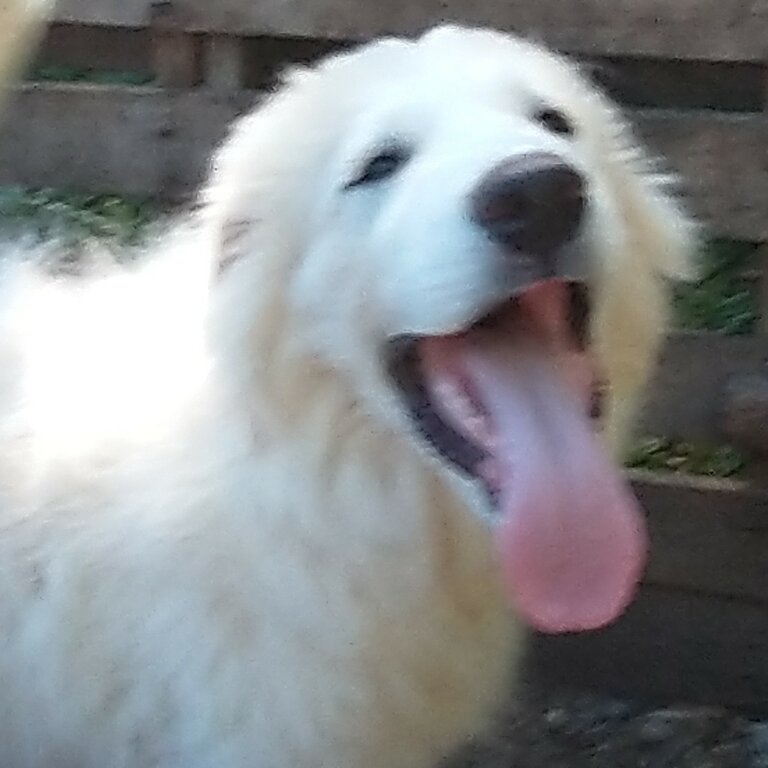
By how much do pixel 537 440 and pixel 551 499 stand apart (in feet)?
0.24

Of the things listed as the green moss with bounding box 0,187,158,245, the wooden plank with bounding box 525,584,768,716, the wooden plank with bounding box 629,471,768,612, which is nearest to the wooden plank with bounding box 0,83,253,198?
the green moss with bounding box 0,187,158,245

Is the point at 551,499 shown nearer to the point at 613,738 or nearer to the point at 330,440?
the point at 330,440

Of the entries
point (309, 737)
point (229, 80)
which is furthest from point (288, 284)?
point (229, 80)

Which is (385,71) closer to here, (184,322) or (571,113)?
(571,113)

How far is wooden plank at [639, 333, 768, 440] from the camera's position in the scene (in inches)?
102

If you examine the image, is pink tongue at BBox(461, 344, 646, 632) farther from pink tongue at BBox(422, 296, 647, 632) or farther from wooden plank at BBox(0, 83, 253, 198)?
wooden plank at BBox(0, 83, 253, 198)

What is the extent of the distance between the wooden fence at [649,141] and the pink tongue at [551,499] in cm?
80

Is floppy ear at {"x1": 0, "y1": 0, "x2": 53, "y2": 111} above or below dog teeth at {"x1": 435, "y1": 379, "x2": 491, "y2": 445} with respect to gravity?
above

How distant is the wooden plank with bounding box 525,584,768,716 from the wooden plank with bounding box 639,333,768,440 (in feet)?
1.09

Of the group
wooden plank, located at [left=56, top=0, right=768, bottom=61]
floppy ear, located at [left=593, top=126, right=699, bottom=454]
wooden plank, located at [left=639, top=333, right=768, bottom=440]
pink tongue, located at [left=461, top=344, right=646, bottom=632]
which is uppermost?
wooden plank, located at [left=56, top=0, right=768, bottom=61]

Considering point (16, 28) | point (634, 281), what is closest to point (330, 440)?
point (634, 281)

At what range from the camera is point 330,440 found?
1.92m

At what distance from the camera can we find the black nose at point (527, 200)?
1.61m

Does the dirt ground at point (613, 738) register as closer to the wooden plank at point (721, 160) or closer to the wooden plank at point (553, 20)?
the wooden plank at point (721, 160)
